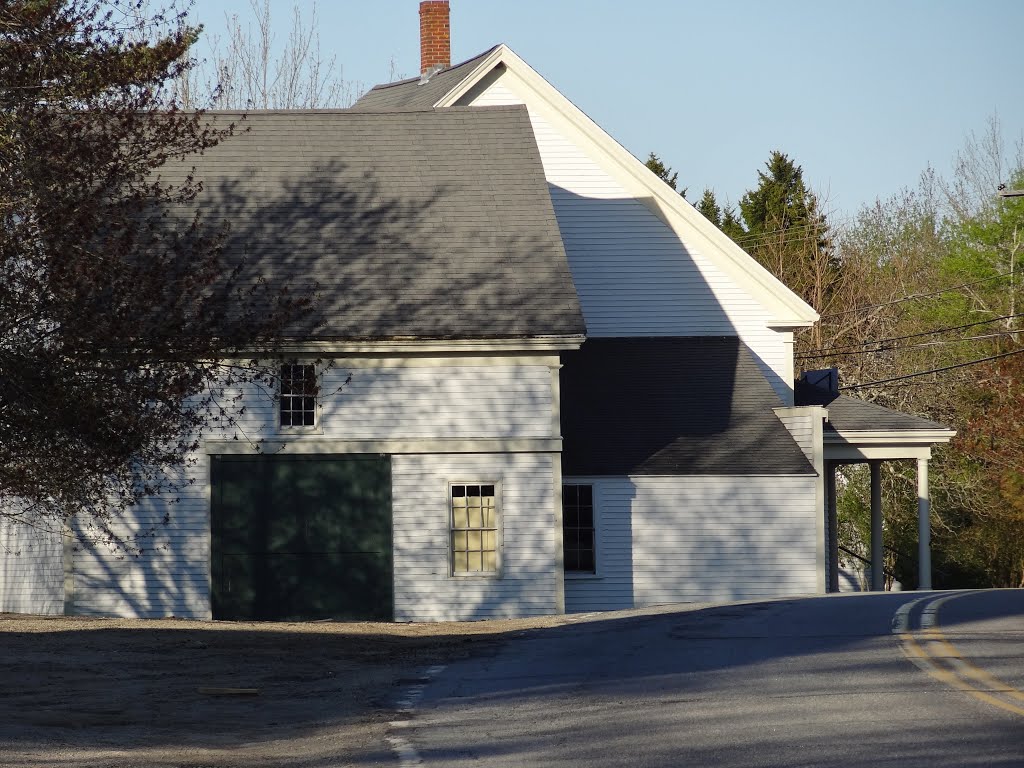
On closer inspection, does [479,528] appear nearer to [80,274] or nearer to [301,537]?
[301,537]

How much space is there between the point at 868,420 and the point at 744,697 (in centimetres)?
1788

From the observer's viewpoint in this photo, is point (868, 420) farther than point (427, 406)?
Yes

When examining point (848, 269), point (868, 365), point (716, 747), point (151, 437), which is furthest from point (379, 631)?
point (848, 269)

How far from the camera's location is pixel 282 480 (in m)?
23.2

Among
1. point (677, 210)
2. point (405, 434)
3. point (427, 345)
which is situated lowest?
point (405, 434)

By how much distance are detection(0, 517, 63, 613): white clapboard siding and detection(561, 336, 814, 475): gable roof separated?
879cm

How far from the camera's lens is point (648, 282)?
28.8m

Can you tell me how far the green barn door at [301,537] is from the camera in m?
23.0

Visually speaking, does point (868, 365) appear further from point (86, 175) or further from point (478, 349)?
point (86, 175)

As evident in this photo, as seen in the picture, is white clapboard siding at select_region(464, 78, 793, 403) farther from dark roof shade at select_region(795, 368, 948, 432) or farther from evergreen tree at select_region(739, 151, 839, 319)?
evergreen tree at select_region(739, 151, 839, 319)

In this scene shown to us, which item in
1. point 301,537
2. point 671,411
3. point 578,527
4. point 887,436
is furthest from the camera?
point 887,436

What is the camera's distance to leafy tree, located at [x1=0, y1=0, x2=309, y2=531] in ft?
45.8

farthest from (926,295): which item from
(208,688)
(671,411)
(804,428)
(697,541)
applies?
(208,688)

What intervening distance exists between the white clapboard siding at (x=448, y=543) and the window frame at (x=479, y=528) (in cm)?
4
